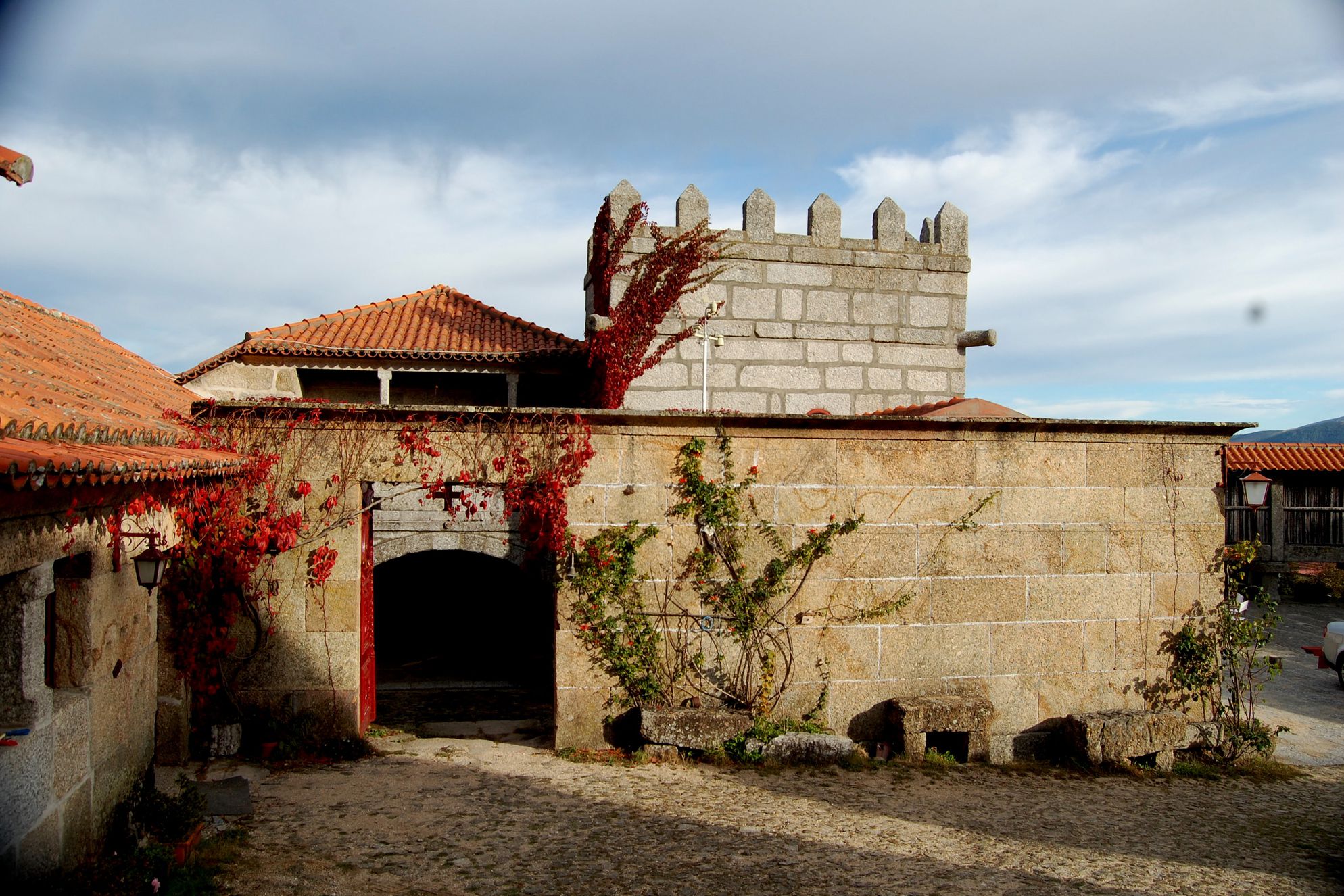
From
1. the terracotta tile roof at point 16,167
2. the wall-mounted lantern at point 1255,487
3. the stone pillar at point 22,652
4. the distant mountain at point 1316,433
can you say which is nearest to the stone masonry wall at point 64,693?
the stone pillar at point 22,652

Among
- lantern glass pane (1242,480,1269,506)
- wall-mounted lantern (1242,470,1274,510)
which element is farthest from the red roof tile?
lantern glass pane (1242,480,1269,506)

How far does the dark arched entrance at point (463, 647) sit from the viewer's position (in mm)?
9352

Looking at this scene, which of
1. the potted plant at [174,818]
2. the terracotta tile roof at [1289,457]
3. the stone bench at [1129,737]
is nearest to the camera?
the potted plant at [174,818]

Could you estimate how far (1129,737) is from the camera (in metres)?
7.67

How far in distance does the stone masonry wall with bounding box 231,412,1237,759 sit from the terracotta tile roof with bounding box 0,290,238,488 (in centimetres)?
175

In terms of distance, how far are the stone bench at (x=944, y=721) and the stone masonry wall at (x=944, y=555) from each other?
180mm

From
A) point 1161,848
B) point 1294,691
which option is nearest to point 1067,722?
point 1161,848

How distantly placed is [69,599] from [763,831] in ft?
14.4

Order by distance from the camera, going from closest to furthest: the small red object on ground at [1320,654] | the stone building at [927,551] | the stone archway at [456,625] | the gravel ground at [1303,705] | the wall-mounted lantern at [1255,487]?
the stone building at [927,551] → the gravel ground at [1303,705] → the small red object on ground at [1320,654] → the stone archway at [456,625] → the wall-mounted lantern at [1255,487]

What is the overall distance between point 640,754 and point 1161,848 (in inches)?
148

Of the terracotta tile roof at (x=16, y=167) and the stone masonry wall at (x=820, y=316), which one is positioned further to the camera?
the stone masonry wall at (x=820, y=316)

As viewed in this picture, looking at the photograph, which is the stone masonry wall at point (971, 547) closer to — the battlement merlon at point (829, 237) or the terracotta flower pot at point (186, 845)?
the terracotta flower pot at point (186, 845)

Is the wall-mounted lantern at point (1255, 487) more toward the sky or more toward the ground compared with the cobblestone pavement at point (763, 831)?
more toward the sky

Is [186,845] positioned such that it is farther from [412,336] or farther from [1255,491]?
[1255,491]
